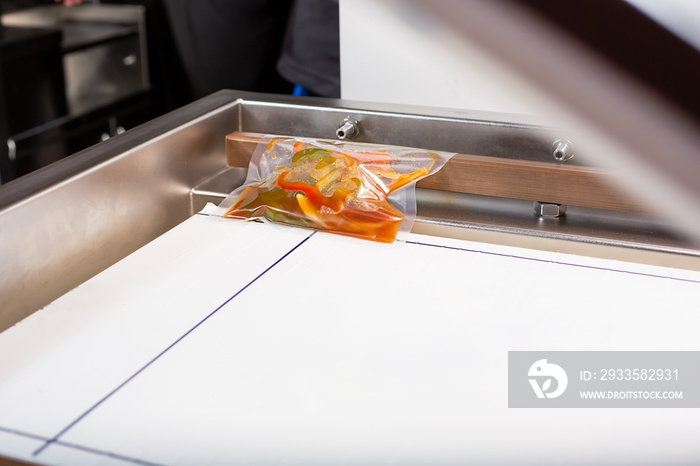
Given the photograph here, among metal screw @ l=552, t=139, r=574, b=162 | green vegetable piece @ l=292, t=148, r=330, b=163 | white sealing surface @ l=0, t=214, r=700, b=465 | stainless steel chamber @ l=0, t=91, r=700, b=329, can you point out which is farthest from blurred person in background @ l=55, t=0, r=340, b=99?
white sealing surface @ l=0, t=214, r=700, b=465

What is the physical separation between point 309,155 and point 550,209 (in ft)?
1.26

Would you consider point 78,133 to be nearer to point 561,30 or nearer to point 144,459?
point 144,459

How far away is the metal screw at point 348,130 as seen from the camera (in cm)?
124

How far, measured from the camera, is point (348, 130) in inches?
49.3

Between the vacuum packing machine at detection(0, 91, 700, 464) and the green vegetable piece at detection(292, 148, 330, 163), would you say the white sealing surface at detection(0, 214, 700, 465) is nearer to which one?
the vacuum packing machine at detection(0, 91, 700, 464)

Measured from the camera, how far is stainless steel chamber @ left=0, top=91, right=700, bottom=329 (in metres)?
0.90

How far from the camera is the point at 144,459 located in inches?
24.8

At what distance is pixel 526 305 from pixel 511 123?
16.3 inches

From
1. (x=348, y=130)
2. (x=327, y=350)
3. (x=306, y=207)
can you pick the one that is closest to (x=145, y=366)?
(x=327, y=350)

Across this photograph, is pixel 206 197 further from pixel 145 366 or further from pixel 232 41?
pixel 232 41

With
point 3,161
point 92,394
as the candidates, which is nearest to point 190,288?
point 92,394

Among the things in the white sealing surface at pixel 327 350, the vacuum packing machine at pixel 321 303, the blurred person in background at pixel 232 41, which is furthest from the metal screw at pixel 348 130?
the blurred person in background at pixel 232 41

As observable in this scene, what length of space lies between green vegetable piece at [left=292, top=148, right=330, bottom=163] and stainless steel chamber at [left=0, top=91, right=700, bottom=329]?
0.15 meters

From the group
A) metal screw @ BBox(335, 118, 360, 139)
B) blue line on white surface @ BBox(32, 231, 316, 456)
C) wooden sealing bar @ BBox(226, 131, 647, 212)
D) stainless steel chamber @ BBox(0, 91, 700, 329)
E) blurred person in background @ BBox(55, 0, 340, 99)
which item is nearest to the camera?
blue line on white surface @ BBox(32, 231, 316, 456)
